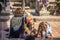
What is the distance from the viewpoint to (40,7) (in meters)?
8.13

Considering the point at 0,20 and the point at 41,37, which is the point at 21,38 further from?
the point at 0,20

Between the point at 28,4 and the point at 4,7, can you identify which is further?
the point at 4,7

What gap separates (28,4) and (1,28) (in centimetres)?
110

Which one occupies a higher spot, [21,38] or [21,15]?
[21,15]

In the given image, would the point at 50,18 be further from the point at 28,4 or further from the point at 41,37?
the point at 41,37

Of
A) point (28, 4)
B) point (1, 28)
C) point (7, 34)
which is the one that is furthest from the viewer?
point (28, 4)

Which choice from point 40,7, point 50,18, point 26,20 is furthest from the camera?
point 40,7

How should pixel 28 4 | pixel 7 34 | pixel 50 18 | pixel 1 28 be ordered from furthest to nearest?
1. pixel 50 18
2. pixel 28 4
3. pixel 1 28
4. pixel 7 34

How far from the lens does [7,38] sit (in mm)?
4652

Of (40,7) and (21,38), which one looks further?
(40,7)

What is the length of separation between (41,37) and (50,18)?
278 centimetres

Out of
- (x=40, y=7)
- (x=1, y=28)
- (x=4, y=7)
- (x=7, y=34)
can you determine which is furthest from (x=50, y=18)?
(x=7, y=34)

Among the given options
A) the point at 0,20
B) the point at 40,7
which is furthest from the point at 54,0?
the point at 0,20

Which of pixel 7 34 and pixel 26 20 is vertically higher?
pixel 26 20
